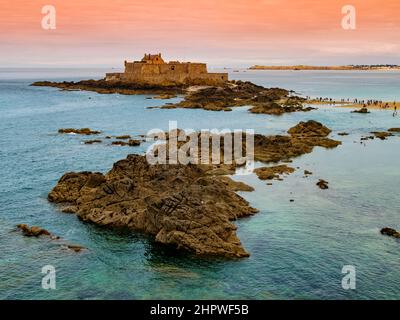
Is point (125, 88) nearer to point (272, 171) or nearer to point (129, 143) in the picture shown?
point (129, 143)

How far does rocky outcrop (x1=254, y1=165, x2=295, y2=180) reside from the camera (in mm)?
48500

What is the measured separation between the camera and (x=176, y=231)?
31.9m

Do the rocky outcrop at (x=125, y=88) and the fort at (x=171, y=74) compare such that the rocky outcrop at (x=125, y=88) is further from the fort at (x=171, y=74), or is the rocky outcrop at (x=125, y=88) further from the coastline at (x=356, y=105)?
the coastline at (x=356, y=105)

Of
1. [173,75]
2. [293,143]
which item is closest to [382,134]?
[293,143]

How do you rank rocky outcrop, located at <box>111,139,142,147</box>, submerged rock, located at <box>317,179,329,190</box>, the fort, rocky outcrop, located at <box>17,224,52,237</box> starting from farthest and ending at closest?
the fort → rocky outcrop, located at <box>111,139,142,147</box> → submerged rock, located at <box>317,179,329,190</box> → rocky outcrop, located at <box>17,224,52,237</box>

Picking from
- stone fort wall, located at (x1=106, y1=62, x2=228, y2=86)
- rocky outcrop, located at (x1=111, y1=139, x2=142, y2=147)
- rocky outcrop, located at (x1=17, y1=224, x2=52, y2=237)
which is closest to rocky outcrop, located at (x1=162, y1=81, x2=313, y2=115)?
stone fort wall, located at (x1=106, y1=62, x2=228, y2=86)

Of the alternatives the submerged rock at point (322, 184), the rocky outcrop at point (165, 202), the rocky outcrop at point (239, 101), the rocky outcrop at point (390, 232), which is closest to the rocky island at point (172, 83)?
the rocky outcrop at point (239, 101)

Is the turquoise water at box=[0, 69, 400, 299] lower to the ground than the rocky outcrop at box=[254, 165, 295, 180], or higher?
lower

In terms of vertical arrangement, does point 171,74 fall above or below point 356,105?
Answer: above

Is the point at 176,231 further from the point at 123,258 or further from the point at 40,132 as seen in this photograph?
the point at 40,132

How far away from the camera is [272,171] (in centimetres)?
5034

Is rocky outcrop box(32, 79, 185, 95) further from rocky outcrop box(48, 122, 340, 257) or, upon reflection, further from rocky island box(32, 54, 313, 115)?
rocky outcrop box(48, 122, 340, 257)

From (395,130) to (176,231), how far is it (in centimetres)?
5915

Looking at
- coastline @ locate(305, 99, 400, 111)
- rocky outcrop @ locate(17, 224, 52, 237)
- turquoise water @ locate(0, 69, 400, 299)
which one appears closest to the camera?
turquoise water @ locate(0, 69, 400, 299)
